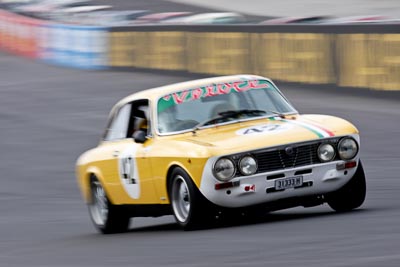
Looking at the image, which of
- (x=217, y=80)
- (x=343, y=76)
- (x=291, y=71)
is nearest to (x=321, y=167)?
(x=217, y=80)

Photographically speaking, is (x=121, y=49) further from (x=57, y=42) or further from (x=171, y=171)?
(x=171, y=171)

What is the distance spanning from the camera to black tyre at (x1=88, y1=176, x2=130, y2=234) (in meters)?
11.0

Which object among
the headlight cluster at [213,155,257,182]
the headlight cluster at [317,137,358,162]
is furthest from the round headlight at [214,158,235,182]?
the headlight cluster at [317,137,358,162]

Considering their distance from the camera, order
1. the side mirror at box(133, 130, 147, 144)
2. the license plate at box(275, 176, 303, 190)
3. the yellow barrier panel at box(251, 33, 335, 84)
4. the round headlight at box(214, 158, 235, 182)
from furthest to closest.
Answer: the yellow barrier panel at box(251, 33, 335, 84)
the side mirror at box(133, 130, 147, 144)
the license plate at box(275, 176, 303, 190)
the round headlight at box(214, 158, 235, 182)

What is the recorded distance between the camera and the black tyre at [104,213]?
11.0 m

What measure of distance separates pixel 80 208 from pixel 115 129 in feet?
11.3

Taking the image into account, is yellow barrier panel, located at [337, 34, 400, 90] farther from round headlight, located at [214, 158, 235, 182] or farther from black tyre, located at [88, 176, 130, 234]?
round headlight, located at [214, 158, 235, 182]

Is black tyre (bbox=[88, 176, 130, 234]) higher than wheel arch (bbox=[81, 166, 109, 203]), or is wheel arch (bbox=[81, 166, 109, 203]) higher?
wheel arch (bbox=[81, 166, 109, 203])

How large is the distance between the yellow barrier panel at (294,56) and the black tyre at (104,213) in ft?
42.8

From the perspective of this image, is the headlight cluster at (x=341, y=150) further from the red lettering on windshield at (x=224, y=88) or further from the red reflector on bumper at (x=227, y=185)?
the red lettering on windshield at (x=224, y=88)

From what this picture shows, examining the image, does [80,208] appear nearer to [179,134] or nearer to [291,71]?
[179,134]

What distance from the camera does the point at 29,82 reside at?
115ft

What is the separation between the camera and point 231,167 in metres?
9.05

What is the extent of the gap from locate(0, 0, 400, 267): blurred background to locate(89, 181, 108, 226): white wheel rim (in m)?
0.19
